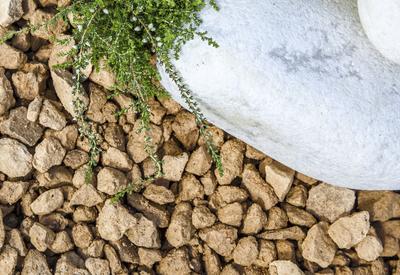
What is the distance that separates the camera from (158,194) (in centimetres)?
294

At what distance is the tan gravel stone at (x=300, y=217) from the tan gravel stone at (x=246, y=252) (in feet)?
0.72

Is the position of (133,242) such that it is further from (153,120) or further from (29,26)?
(29,26)

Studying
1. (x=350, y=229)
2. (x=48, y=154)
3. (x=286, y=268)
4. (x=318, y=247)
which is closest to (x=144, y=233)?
(x=48, y=154)

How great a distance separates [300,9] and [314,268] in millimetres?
1213

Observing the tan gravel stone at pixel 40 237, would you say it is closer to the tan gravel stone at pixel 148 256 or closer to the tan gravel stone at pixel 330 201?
the tan gravel stone at pixel 148 256

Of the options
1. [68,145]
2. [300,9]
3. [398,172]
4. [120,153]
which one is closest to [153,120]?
[120,153]

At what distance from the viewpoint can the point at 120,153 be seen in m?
2.94

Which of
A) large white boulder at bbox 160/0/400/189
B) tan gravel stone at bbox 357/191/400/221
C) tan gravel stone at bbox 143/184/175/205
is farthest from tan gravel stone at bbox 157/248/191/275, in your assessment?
tan gravel stone at bbox 357/191/400/221

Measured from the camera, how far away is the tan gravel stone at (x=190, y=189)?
298 cm

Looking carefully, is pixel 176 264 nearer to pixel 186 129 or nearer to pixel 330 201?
pixel 186 129

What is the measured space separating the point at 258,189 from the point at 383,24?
3.21 ft

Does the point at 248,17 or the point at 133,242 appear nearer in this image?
the point at 248,17

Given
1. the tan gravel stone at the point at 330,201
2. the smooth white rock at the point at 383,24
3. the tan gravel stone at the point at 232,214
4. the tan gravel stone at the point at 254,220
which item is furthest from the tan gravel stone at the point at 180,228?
the smooth white rock at the point at 383,24

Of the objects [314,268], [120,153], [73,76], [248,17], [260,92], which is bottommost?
[314,268]
